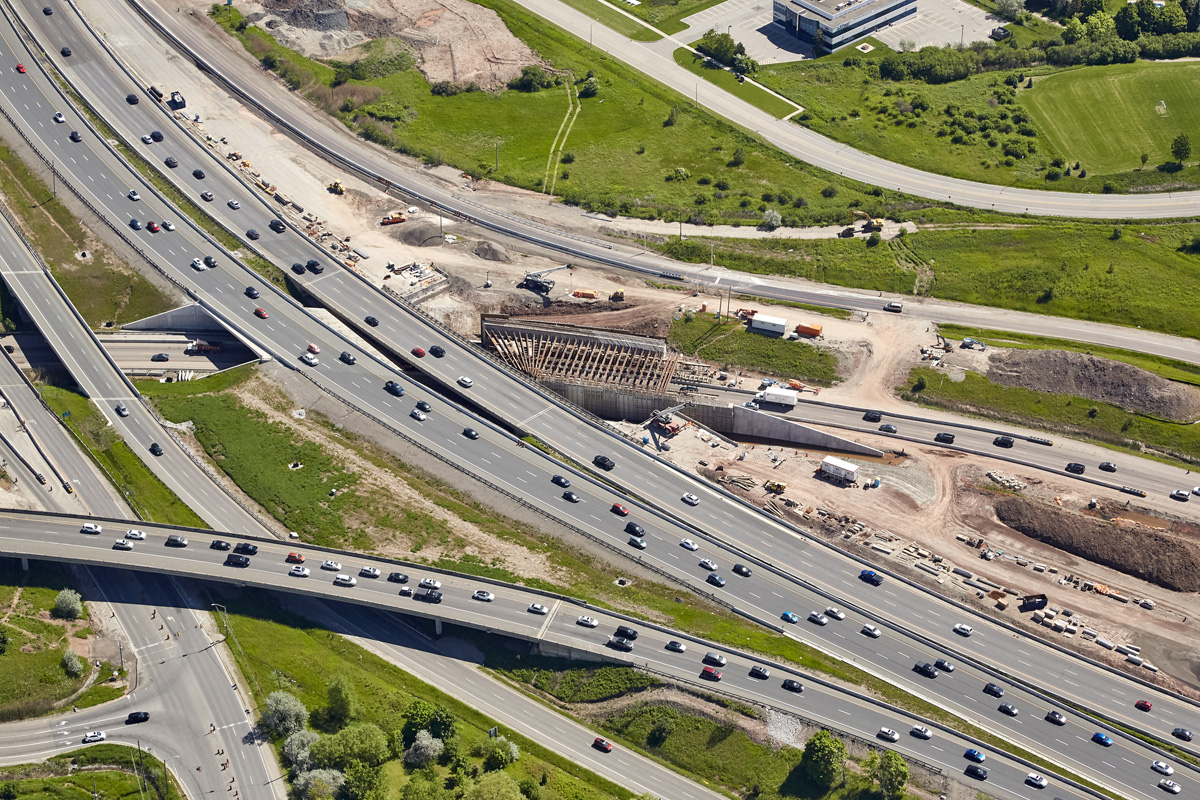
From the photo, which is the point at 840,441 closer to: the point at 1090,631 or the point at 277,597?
the point at 1090,631

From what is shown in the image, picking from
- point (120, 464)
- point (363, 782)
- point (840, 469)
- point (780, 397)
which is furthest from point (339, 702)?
point (780, 397)

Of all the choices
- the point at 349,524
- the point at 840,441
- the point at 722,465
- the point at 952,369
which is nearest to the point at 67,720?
the point at 349,524

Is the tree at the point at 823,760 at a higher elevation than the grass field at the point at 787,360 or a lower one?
lower

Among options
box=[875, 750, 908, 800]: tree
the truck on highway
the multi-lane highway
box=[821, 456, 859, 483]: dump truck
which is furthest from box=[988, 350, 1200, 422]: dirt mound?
box=[875, 750, 908, 800]: tree

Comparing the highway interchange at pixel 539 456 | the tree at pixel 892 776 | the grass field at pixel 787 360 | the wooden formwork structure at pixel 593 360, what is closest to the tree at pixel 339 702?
the highway interchange at pixel 539 456

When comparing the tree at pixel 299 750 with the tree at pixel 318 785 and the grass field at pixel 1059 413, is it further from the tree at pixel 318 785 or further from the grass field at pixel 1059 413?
the grass field at pixel 1059 413

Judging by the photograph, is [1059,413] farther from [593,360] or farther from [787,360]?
[593,360]
